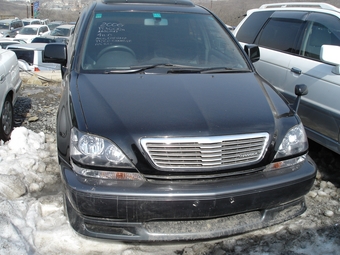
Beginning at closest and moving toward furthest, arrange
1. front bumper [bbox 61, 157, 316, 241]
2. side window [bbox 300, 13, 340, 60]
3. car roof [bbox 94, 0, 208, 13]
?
front bumper [bbox 61, 157, 316, 241], car roof [bbox 94, 0, 208, 13], side window [bbox 300, 13, 340, 60]

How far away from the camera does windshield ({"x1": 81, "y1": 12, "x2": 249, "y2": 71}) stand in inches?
144

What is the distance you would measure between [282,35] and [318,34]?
62 cm

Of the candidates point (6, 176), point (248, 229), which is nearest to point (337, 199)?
point (248, 229)

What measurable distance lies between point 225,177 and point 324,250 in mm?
1005

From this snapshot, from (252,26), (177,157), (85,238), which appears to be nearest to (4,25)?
(252,26)

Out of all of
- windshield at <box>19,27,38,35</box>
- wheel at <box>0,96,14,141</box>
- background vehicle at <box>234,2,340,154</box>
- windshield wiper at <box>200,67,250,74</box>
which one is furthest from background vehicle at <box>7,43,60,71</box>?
windshield at <box>19,27,38,35</box>

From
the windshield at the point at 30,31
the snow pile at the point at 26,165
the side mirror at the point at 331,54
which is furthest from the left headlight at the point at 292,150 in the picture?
the windshield at the point at 30,31

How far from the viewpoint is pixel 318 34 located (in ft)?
15.5

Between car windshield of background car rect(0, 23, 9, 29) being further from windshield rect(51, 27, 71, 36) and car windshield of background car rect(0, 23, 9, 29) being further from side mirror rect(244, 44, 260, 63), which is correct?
side mirror rect(244, 44, 260, 63)

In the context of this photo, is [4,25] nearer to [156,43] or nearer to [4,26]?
[4,26]

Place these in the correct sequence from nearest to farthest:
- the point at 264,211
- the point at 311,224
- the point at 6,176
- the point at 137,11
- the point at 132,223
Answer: the point at 132,223 → the point at 264,211 → the point at 311,224 → the point at 6,176 → the point at 137,11

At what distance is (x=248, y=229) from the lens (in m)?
2.77

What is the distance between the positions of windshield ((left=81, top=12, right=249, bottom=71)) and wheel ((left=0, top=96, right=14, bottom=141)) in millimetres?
1739

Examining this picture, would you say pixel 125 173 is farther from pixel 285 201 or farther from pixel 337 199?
pixel 337 199
